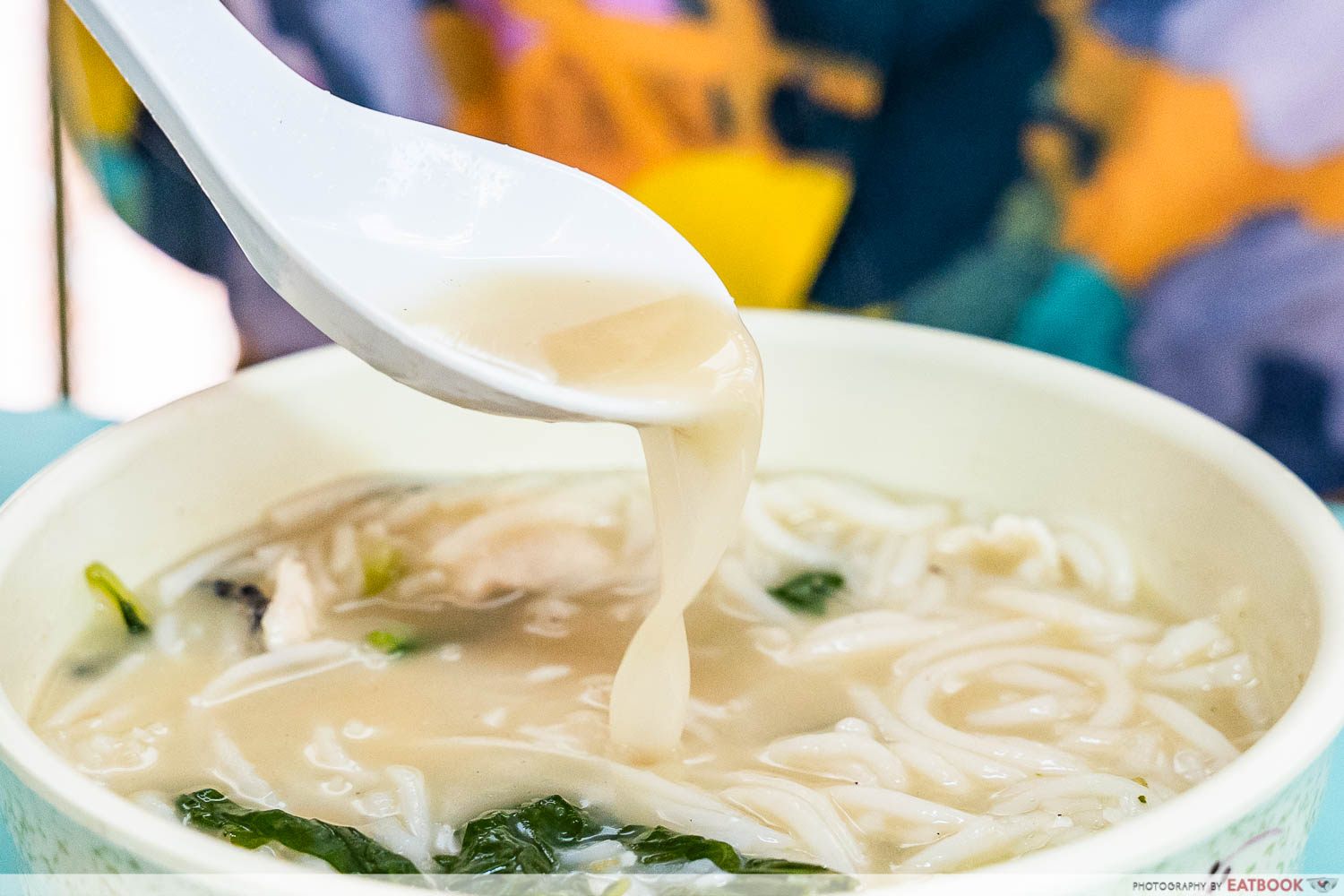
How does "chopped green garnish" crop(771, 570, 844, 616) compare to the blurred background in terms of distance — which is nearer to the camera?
"chopped green garnish" crop(771, 570, 844, 616)

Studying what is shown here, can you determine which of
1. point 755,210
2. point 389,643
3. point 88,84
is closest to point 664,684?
point 389,643

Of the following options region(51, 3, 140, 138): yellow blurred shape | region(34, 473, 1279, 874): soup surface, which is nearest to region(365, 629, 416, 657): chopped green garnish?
region(34, 473, 1279, 874): soup surface

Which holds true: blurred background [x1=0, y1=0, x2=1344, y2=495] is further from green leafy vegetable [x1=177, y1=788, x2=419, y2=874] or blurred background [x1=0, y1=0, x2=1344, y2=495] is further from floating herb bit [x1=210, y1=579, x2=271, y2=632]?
green leafy vegetable [x1=177, y1=788, x2=419, y2=874]

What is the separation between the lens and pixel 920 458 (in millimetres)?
1719

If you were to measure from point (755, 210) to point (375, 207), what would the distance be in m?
0.96

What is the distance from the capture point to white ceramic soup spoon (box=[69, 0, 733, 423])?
3.67 ft

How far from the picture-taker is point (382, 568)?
1547 mm

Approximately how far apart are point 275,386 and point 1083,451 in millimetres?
940

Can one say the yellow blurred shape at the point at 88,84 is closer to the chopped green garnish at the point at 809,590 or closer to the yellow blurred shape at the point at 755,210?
the yellow blurred shape at the point at 755,210

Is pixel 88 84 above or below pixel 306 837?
above

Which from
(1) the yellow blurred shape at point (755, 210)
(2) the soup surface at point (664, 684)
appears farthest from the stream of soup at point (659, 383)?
(1) the yellow blurred shape at point (755, 210)

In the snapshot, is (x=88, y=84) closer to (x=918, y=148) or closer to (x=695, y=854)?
(x=918, y=148)

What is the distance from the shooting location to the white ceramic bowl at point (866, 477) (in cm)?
91

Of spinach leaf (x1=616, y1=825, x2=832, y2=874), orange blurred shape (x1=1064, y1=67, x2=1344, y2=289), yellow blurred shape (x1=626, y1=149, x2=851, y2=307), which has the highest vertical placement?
orange blurred shape (x1=1064, y1=67, x2=1344, y2=289)
